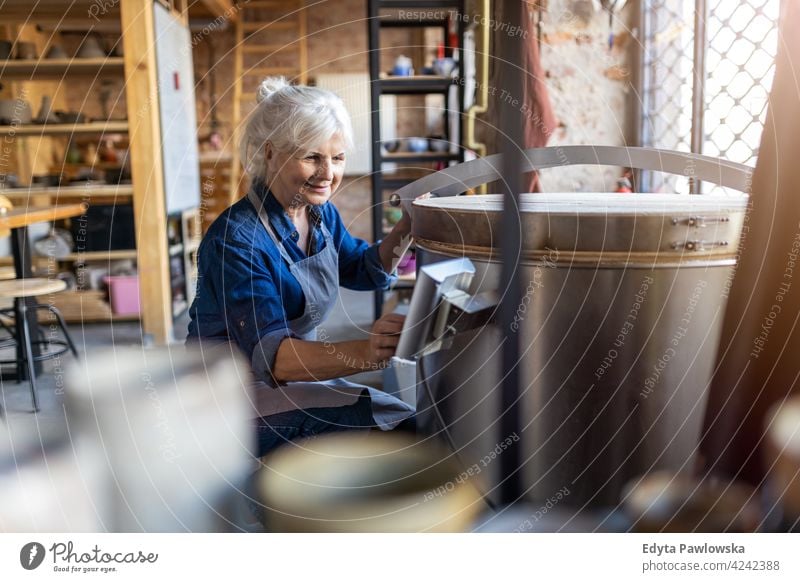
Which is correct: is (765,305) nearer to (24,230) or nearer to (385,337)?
(385,337)

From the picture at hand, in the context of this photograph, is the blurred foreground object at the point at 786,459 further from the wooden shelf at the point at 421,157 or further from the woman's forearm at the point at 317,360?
the wooden shelf at the point at 421,157

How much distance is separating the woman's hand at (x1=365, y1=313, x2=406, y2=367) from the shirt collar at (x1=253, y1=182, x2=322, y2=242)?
14 centimetres

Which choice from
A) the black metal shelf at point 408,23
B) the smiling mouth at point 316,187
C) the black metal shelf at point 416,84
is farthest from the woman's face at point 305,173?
the black metal shelf at point 408,23

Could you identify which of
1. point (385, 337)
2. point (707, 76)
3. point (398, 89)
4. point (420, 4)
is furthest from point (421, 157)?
point (385, 337)

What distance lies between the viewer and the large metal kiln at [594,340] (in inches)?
17.2

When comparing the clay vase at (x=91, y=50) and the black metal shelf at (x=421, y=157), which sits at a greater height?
the clay vase at (x=91, y=50)

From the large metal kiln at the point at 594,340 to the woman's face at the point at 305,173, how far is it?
0.38 feet

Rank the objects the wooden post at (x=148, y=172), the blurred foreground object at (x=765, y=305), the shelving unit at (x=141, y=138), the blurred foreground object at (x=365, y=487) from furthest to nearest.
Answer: the wooden post at (x=148, y=172) < the shelving unit at (x=141, y=138) < the blurred foreground object at (x=365, y=487) < the blurred foreground object at (x=765, y=305)

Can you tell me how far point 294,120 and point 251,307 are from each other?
159mm

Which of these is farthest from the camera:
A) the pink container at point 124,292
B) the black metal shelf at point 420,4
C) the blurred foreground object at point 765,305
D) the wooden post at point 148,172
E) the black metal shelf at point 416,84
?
the pink container at point 124,292

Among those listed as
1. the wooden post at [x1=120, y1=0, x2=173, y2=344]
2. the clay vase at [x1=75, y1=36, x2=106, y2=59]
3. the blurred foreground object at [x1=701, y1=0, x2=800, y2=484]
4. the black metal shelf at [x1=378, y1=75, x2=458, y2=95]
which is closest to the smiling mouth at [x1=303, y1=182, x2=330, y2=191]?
the blurred foreground object at [x1=701, y1=0, x2=800, y2=484]

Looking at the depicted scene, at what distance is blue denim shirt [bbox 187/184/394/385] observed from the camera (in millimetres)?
577

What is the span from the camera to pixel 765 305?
42 centimetres

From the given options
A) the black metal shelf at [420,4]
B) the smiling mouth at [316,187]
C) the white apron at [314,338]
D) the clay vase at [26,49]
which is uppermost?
the clay vase at [26,49]
